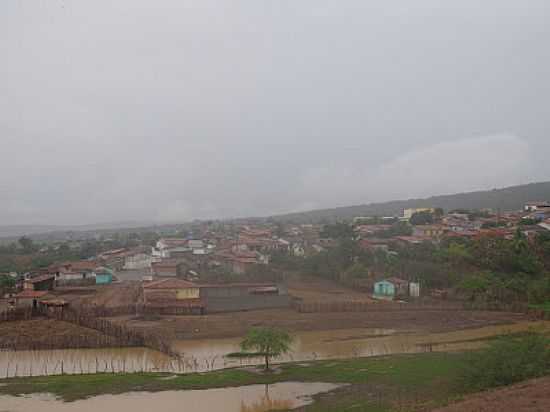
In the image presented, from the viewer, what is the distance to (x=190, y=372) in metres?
24.6

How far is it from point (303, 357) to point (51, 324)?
16230 mm

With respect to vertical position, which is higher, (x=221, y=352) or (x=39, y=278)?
(x=39, y=278)

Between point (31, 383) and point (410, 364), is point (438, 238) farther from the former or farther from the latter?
point (31, 383)

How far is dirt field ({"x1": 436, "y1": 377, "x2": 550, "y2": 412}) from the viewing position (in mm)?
14180

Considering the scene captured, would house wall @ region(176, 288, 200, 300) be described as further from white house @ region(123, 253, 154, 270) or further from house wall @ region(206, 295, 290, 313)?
white house @ region(123, 253, 154, 270)

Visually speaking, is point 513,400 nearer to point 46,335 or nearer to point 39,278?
point 46,335

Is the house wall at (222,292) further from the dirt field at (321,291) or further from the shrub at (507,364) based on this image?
the shrub at (507,364)

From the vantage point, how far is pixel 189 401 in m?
19.8

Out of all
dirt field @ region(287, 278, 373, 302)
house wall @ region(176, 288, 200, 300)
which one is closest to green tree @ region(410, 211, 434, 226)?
dirt field @ region(287, 278, 373, 302)

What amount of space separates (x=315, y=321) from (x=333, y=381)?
52.1ft

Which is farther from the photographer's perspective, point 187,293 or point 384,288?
point 384,288

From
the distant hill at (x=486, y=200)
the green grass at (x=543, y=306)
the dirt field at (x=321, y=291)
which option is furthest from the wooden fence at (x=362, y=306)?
the distant hill at (x=486, y=200)

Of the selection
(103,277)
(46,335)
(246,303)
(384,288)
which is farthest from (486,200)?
(46,335)

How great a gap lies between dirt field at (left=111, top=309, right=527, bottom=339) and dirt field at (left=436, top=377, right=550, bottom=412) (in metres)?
19.1
